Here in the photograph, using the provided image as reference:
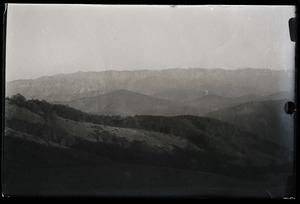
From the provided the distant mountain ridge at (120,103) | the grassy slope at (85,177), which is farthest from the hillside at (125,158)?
the distant mountain ridge at (120,103)

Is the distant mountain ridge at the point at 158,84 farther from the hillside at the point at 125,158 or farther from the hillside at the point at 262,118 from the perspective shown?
the hillside at the point at 125,158

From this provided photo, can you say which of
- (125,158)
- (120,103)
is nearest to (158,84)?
(120,103)

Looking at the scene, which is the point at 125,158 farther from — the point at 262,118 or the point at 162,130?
the point at 262,118

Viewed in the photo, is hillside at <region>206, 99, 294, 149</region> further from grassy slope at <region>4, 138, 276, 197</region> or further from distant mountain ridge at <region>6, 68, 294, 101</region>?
grassy slope at <region>4, 138, 276, 197</region>

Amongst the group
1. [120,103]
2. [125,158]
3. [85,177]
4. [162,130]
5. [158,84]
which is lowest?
[85,177]

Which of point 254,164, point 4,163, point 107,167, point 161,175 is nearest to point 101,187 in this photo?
point 107,167

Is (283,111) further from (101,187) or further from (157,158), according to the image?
(101,187)

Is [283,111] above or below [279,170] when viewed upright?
above
